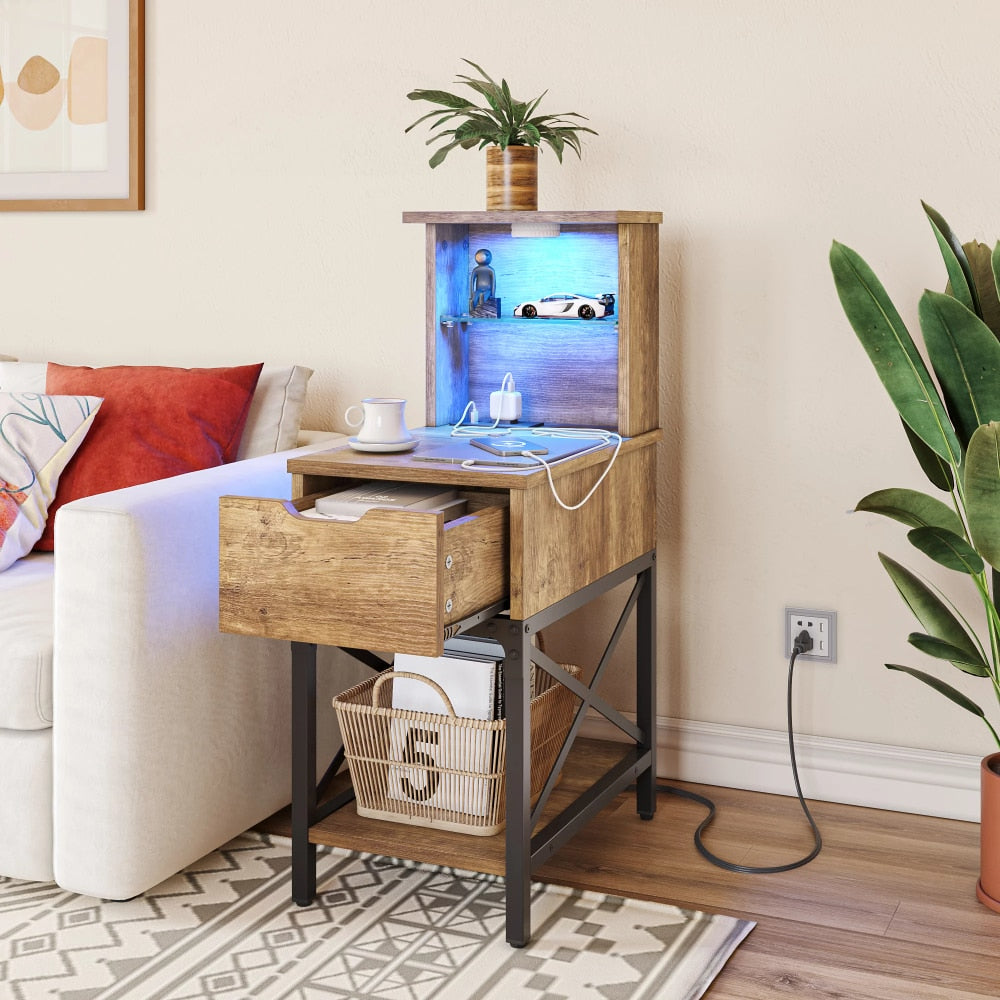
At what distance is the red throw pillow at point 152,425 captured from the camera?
2.39 metres

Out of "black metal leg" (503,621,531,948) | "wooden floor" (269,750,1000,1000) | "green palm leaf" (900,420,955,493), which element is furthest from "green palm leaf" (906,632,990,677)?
"black metal leg" (503,621,531,948)

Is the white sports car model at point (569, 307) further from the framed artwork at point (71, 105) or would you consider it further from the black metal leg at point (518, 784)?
the framed artwork at point (71, 105)

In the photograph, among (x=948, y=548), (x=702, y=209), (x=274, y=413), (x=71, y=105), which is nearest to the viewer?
(x=948, y=548)

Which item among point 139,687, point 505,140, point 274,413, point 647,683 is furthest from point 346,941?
point 505,140

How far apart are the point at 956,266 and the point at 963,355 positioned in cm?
15

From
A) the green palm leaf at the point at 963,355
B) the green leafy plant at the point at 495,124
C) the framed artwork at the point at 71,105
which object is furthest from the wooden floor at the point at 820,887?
the framed artwork at the point at 71,105

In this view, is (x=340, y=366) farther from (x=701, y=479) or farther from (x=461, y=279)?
(x=701, y=479)

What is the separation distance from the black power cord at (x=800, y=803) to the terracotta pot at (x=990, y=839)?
282 mm

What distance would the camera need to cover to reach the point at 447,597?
5.48 ft

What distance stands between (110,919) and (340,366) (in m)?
1.23

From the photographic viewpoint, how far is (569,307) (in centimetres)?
223

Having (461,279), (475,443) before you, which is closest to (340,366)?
(461,279)

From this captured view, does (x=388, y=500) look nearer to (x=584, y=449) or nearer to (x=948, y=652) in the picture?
(x=584, y=449)

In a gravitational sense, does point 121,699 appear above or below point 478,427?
below
